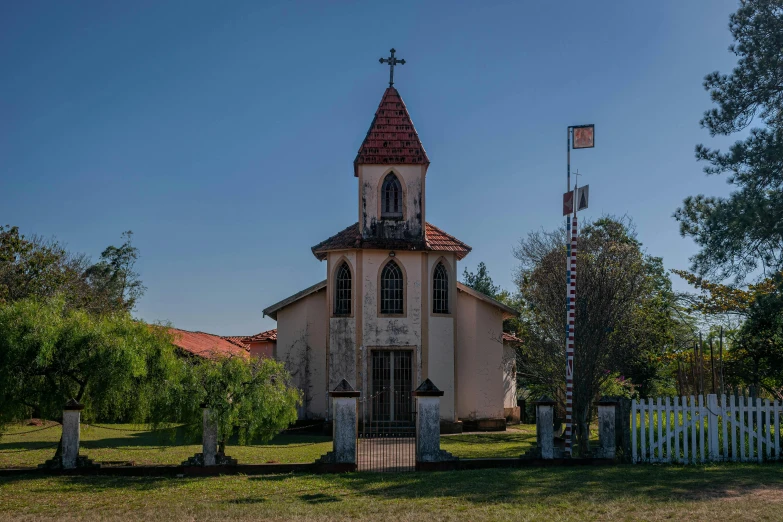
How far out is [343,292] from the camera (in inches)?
987

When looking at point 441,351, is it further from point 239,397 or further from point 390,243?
point 239,397

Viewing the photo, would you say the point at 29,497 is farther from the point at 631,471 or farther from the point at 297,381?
the point at 297,381

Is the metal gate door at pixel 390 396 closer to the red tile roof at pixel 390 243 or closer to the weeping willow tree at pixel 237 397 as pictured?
the red tile roof at pixel 390 243

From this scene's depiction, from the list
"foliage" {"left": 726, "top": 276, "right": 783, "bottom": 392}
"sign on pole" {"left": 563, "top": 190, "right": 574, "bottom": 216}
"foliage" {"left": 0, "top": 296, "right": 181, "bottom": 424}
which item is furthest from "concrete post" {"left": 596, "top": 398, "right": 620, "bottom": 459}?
"foliage" {"left": 0, "top": 296, "right": 181, "bottom": 424}

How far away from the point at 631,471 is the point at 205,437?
26.9 feet

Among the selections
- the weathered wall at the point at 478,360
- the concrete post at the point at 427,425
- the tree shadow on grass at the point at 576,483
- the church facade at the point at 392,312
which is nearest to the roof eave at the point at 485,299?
the church facade at the point at 392,312

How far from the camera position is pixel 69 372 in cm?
1559

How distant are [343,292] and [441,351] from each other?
384 cm

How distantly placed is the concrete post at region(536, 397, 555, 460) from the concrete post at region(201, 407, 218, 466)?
6.44 m

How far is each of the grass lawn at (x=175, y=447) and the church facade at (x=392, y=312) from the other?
2.04 m

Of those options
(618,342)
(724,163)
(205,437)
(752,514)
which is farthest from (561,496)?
(724,163)

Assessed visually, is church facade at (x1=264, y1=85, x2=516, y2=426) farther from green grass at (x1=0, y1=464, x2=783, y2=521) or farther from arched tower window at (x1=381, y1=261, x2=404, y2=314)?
green grass at (x1=0, y1=464, x2=783, y2=521)

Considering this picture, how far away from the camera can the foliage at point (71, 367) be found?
15.0m

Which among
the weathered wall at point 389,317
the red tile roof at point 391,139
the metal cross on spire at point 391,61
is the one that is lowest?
the weathered wall at point 389,317
